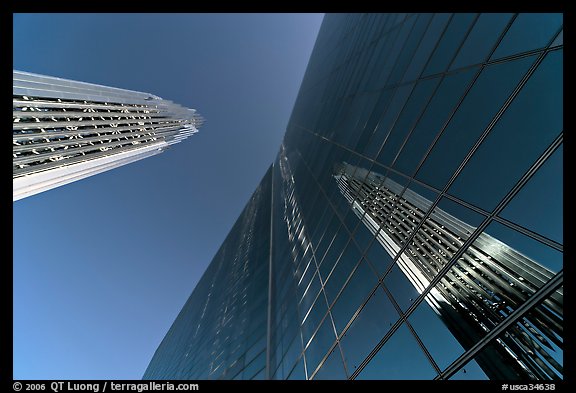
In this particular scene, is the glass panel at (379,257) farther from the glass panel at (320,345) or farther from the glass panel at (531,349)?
the glass panel at (531,349)

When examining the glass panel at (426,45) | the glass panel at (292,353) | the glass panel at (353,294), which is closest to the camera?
the glass panel at (426,45)

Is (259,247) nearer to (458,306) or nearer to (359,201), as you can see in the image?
(359,201)

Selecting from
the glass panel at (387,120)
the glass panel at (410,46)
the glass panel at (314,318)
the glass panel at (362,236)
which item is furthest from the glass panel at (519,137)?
the glass panel at (314,318)

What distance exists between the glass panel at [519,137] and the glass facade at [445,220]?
0.08ft

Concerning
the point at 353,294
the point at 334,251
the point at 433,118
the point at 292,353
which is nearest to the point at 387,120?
the point at 433,118

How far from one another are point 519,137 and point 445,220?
288 cm

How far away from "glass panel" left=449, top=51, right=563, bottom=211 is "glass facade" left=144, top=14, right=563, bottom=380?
3 cm

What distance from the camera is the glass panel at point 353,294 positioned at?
38.9ft

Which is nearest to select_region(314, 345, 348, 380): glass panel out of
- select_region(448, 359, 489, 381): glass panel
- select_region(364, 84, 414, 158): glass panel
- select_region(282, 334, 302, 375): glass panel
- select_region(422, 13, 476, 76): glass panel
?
select_region(282, 334, 302, 375): glass panel

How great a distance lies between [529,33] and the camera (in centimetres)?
694

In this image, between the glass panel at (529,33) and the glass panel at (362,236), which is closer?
the glass panel at (529,33)

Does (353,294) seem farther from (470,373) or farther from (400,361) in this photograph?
(470,373)

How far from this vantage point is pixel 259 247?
42.8 m
